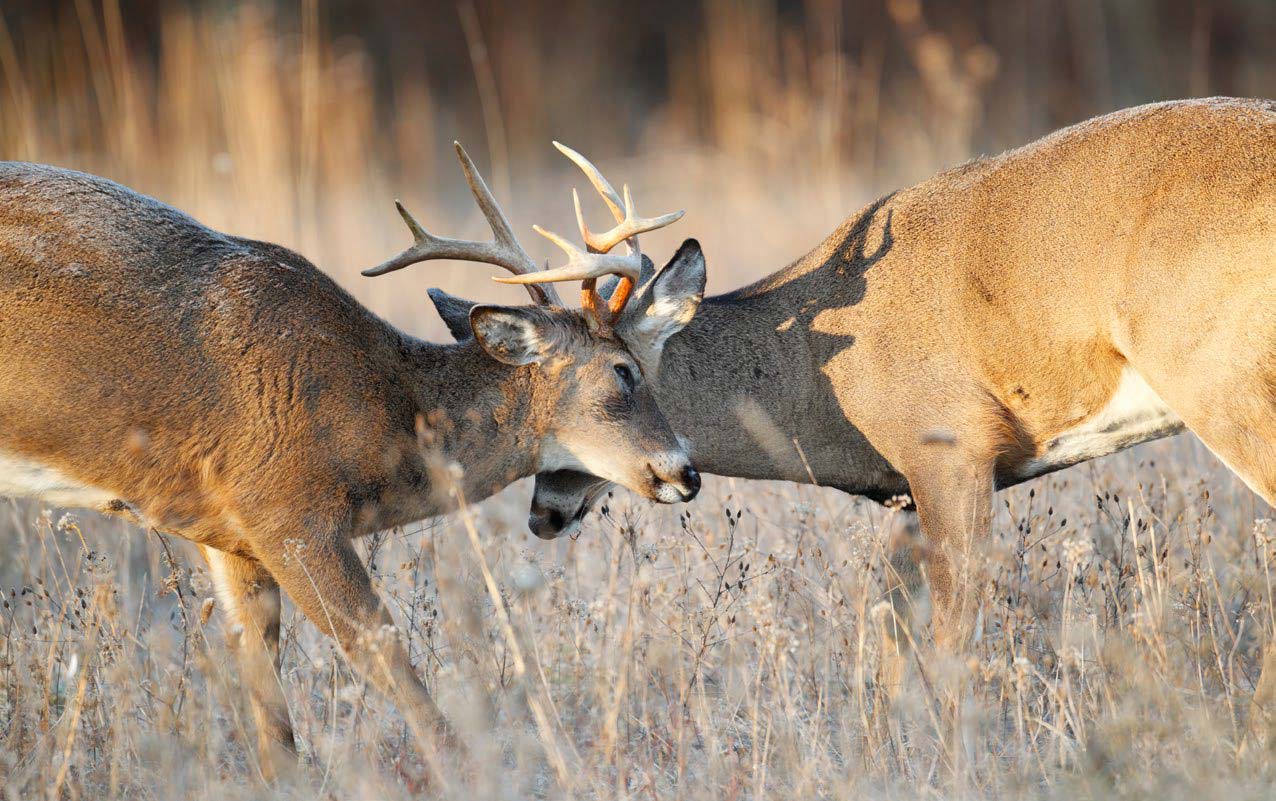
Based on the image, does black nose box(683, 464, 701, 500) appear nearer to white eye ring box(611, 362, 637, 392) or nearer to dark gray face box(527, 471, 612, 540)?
white eye ring box(611, 362, 637, 392)

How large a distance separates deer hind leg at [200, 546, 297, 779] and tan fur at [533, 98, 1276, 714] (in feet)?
3.31

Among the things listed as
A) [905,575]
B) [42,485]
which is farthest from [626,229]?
[42,485]

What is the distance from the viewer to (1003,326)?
5.26m

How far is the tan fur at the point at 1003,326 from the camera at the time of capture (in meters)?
4.72

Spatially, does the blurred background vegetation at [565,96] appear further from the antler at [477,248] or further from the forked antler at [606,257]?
the forked antler at [606,257]

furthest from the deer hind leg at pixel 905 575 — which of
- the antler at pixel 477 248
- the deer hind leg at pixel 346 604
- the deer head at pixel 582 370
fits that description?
the deer hind leg at pixel 346 604

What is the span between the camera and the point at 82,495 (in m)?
4.58

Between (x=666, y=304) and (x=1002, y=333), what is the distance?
116 cm

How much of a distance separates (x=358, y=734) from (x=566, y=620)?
909mm

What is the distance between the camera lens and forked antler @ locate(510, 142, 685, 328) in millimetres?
5105

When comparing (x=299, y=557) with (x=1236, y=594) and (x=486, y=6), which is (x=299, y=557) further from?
(x=486, y=6)

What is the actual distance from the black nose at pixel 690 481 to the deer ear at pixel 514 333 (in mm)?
608

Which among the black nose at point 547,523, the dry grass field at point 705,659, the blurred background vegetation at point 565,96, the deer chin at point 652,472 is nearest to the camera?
the dry grass field at point 705,659

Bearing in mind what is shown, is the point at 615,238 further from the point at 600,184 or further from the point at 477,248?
the point at 477,248
